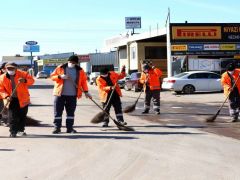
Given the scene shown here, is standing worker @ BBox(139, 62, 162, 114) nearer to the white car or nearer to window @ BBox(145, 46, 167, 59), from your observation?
the white car

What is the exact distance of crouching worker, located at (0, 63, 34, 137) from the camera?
11.5m

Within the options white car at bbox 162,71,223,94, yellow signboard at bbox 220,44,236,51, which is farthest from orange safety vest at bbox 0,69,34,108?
yellow signboard at bbox 220,44,236,51

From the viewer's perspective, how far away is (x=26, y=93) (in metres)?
11.7

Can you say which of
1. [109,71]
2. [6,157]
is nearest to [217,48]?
[109,71]

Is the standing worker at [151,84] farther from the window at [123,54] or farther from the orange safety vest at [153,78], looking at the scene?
the window at [123,54]

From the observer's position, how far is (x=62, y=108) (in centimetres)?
1205

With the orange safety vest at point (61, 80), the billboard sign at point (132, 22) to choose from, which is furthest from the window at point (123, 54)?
the orange safety vest at point (61, 80)

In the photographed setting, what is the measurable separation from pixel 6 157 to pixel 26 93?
110 inches

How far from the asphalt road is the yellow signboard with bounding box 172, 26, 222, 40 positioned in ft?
83.0

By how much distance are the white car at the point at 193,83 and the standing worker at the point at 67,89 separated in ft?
64.6

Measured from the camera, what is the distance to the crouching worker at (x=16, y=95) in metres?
11.5

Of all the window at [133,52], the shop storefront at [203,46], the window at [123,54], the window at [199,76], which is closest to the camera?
the window at [199,76]

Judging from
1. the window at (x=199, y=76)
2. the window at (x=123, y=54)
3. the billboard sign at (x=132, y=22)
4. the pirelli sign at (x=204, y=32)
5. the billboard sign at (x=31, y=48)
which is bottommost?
the window at (x=199, y=76)

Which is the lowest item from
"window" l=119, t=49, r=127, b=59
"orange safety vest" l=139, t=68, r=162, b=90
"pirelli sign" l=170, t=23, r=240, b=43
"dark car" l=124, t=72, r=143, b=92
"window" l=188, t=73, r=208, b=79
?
"dark car" l=124, t=72, r=143, b=92
